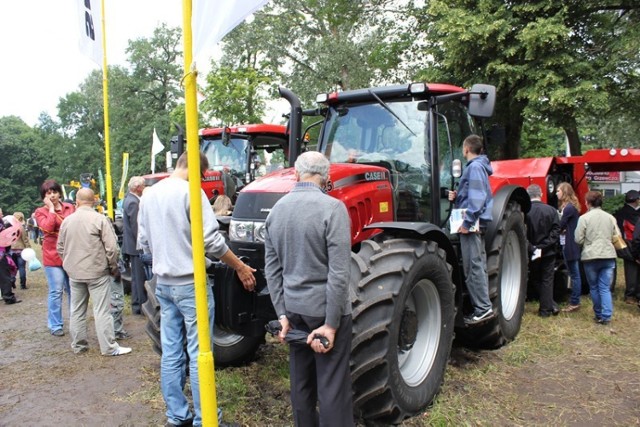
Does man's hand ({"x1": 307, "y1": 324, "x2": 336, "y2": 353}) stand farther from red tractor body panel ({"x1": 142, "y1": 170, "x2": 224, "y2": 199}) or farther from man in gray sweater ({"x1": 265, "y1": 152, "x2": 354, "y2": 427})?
red tractor body panel ({"x1": 142, "y1": 170, "x2": 224, "y2": 199})

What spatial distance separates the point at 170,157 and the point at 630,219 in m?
7.83

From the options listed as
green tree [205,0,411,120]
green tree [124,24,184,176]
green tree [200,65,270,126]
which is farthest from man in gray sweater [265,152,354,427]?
green tree [124,24,184,176]

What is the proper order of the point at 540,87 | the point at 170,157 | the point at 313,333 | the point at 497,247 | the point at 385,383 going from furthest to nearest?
the point at 540,87 → the point at 170,157 → the point at 497,247 → the point at 385,383 → the point at 313,333

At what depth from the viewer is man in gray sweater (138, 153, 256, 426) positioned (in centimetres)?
341

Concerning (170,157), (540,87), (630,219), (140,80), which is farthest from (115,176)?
(630,219)

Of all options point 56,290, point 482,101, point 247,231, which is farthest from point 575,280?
point 56,290

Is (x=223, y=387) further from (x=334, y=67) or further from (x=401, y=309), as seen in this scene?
(x=334, y=67)

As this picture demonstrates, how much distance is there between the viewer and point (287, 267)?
2.83 metres

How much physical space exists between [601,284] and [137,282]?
583cm

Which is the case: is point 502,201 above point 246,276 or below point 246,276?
above

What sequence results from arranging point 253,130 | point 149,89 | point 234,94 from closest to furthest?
point 253,130, point 234,94, point 149,89

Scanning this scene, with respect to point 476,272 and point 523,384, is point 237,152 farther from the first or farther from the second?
point 523,384

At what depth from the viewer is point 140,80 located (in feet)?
133

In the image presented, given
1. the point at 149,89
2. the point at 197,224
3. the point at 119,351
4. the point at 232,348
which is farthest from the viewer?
the point at 149,89
